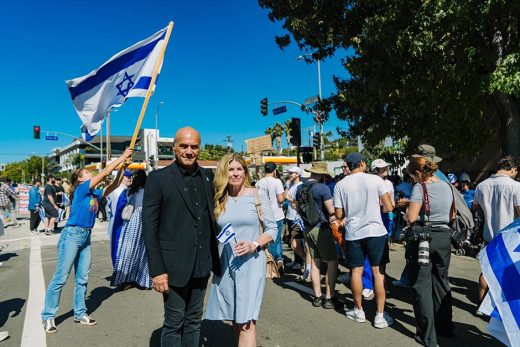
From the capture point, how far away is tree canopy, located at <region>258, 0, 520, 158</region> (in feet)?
25.6

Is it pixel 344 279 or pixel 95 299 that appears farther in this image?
pixel 344 279

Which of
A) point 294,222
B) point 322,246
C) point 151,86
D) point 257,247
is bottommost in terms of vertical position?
point 322,246

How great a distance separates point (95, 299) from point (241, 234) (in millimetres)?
3524

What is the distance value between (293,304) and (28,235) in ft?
36.9

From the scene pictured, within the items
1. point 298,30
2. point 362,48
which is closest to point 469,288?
point 362,48

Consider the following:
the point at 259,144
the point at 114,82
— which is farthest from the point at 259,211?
the point at 259,144

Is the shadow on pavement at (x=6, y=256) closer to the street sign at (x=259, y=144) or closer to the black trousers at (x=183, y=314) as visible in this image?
the black trousers at (x=183, y=314)

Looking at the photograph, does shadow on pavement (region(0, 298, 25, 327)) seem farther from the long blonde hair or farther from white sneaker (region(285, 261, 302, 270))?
white sneaker (region(285, 261, 302, 270))

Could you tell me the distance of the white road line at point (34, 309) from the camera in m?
3.99

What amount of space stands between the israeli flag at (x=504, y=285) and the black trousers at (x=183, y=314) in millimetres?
2148

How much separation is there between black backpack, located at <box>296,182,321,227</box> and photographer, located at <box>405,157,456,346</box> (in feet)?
4.79


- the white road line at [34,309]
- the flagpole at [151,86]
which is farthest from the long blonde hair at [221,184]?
the white road line at [34,309]

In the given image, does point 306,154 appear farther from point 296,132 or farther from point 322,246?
point 322,246

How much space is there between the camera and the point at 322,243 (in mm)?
5125
